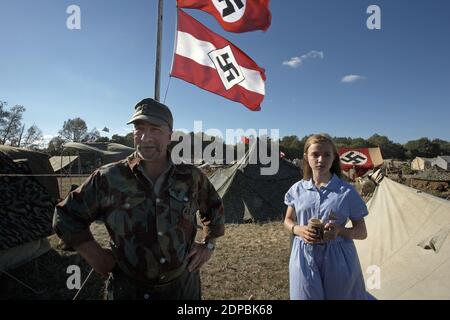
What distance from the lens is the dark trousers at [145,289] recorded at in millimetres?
2025

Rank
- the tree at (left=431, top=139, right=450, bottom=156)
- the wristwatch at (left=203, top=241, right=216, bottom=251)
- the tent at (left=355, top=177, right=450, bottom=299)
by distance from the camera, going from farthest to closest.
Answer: the tree at (left=431, top=139, right=450, bottom=156), the tent at (left=355, top=177, right=450, bottom=299), the wristwatch at (left=203, top=241, right=216, bottom=251)

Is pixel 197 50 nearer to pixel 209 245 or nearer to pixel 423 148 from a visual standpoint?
pixel 209 245

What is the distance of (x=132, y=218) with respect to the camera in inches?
79.1

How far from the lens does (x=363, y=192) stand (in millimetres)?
14695

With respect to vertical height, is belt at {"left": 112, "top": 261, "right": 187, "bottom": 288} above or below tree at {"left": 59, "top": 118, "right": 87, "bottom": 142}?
below

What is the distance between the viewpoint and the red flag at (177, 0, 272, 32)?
4.86 m

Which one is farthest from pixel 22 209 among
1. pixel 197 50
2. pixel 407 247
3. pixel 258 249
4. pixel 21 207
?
pixel 407 247

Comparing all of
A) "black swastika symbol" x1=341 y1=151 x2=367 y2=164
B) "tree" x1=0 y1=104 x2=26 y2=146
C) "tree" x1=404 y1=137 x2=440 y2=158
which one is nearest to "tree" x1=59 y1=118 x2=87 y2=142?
"tree" x1=0 y1=104 x2=26 y2=146

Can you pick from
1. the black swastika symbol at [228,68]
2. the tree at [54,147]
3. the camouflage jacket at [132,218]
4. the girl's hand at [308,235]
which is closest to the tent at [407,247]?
the girl's hand at [308,235]

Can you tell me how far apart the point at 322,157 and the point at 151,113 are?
1.51 m

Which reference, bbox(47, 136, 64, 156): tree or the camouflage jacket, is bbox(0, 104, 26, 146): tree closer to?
bbox(47, 136, 64, 156): tree

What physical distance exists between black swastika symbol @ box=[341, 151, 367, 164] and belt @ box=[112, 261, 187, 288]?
19.9m

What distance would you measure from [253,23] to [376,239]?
4.19 metres

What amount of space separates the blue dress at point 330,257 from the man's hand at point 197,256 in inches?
31.6
